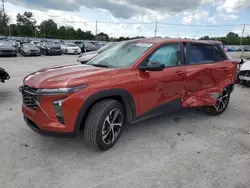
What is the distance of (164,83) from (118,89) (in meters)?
0.92

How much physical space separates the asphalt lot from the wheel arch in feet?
1.62

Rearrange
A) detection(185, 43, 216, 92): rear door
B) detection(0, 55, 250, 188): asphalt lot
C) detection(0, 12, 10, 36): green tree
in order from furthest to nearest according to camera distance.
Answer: detection(0, 12, 10, 36): green tree, detection(185, 43, 216, 92): rear door, detection(0, 55, 250, 188): asphalt lot

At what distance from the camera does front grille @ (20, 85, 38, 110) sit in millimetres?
2885

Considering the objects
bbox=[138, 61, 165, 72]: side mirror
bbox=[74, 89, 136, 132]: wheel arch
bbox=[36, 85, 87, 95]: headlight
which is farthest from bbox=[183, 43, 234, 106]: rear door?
bbox=[36, 85, 87, 95]: headlight

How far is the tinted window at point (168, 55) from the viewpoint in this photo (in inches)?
144

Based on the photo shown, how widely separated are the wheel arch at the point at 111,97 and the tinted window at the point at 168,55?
0.83 m

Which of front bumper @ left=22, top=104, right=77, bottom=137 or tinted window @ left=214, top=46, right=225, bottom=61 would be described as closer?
front bumper @ left=22, top=104, right=77, bottom=137

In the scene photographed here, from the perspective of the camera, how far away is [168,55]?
3.85 m

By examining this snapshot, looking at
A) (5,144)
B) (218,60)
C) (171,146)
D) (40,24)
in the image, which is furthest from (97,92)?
(40,24)

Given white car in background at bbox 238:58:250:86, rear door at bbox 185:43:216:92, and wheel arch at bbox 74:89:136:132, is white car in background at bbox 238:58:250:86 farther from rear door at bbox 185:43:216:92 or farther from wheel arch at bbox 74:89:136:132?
wheel arch at bbox 74:89:136:132

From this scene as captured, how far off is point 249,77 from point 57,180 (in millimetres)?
7985

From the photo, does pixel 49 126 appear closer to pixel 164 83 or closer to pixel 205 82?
pixel 164 83

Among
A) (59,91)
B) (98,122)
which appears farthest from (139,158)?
(59,91)

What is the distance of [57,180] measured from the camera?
2.56 metres
